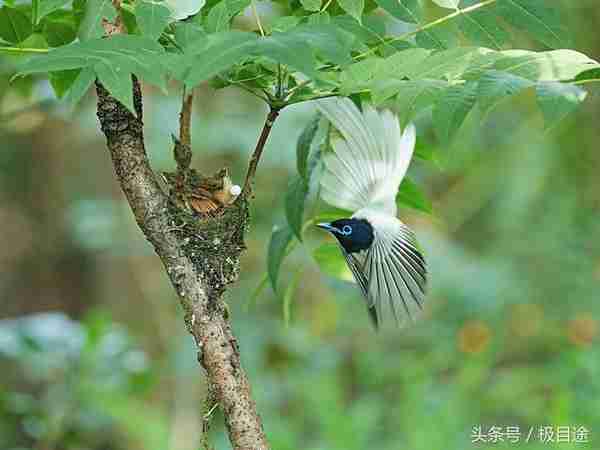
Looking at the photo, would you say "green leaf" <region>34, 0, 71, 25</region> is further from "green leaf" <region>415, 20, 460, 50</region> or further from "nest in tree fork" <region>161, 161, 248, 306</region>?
Result: "green leaf" <region>415, 20, 460, 50</region>

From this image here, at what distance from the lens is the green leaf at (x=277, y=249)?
105cm

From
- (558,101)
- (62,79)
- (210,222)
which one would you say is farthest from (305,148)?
(558,101)

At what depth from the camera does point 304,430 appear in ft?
9.88

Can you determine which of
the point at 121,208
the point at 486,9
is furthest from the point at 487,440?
the point at 486,9

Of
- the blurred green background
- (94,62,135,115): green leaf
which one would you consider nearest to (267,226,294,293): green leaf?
(94,62,135,115): green leaf

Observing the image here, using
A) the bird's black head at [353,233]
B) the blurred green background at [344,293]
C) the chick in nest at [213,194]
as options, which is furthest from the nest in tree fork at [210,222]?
the blurred green background at [344,293]

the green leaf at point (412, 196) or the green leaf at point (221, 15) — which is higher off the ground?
the green leaf at point (221, 15)

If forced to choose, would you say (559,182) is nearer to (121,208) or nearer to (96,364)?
(121,208)

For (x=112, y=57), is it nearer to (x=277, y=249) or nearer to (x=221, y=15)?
(x=221, y=15)

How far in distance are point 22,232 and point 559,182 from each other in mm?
2142

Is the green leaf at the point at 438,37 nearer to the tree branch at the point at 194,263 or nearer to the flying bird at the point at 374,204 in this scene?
the flying bird at the point at 374,204

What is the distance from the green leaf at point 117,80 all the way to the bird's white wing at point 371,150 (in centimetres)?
33

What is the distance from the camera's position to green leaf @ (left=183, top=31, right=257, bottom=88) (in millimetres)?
656

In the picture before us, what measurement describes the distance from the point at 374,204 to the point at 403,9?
23 cm
